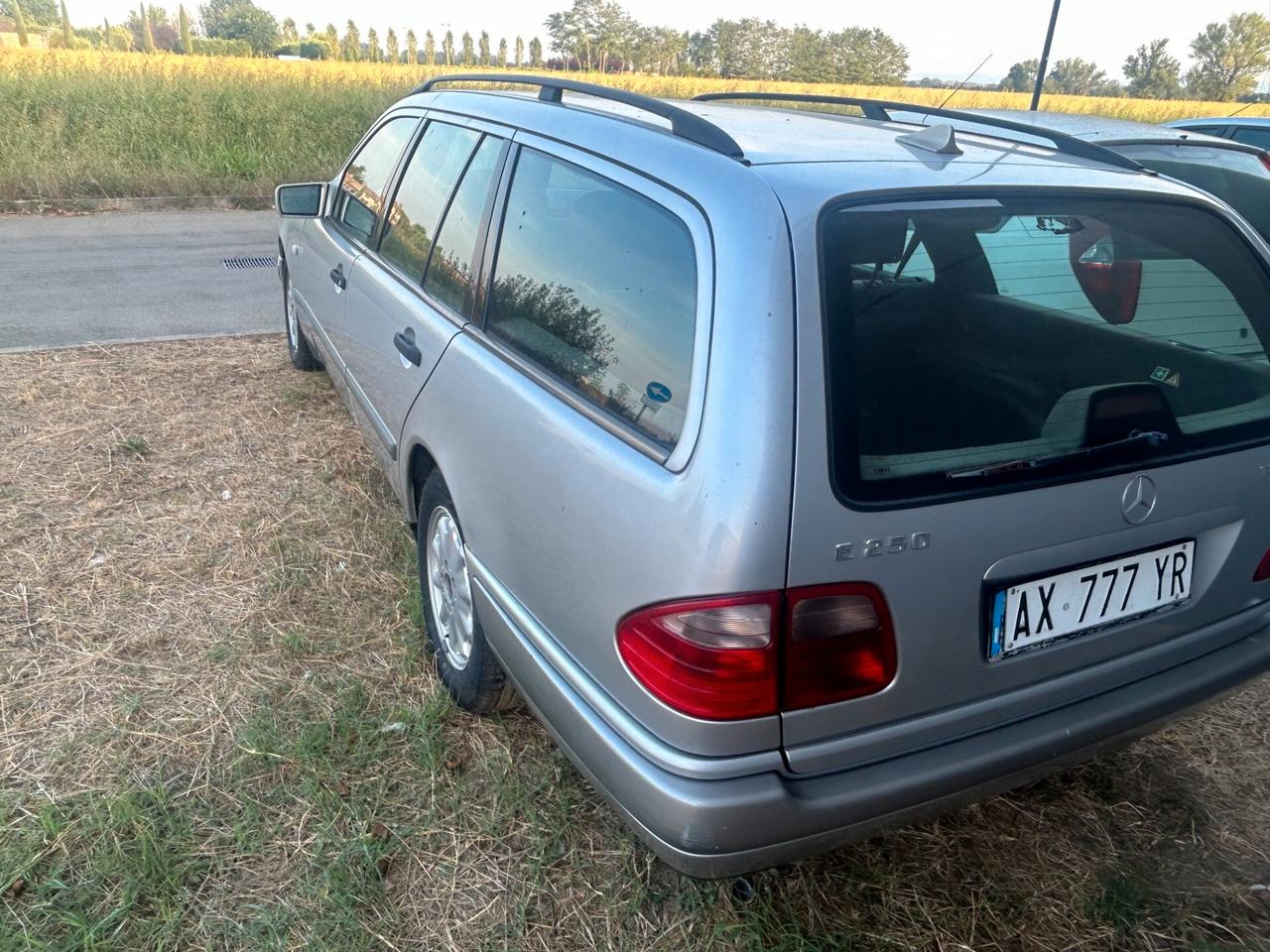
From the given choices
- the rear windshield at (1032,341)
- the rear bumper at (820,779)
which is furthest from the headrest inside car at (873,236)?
the rear bumper at (820,779)

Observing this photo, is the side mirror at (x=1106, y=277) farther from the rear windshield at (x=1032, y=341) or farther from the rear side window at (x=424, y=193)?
the rear side window at (x=424, y=193)

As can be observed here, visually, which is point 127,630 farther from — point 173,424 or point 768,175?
point 768,175

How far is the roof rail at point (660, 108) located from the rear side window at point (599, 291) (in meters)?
0.17

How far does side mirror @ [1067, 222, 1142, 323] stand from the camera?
7.14 ft

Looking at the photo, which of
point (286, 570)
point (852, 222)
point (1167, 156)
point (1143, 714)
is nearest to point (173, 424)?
point (286, 570)

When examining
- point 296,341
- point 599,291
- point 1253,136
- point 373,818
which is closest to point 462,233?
point 599,291

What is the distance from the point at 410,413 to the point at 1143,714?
209cm

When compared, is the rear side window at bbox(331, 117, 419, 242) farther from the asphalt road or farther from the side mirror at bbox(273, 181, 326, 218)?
the asphalt road

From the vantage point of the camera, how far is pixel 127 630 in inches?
122

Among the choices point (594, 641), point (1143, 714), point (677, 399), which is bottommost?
point (1143, 714)

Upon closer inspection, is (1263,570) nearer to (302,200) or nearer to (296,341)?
(302,200)

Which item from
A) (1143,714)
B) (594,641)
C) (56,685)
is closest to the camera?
(594,641)

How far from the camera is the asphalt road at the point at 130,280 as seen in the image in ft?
21.2

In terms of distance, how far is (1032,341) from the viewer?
196 cm
